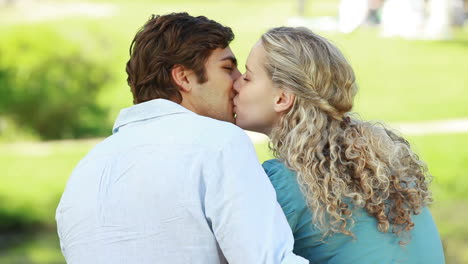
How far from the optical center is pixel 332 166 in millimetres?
2100

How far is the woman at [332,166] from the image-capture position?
2.08m

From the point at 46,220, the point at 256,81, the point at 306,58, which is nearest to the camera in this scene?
the point at 306,58

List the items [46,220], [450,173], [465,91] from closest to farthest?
[46,220] → [450,173] → [465,91]

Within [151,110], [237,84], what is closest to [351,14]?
[237,84]

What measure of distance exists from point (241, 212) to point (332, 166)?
0.41 metres

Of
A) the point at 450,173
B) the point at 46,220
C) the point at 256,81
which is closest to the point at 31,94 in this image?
the point at 46,220

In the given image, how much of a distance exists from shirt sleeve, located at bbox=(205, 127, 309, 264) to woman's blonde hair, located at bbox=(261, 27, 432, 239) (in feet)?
0.92

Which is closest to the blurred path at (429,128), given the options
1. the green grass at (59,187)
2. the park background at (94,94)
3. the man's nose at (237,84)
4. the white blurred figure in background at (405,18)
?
the park background at (94,94)

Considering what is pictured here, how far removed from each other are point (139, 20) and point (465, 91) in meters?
6.92

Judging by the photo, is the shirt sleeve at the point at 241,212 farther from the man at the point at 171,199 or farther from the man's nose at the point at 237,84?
the man's nose at the point at 237,84

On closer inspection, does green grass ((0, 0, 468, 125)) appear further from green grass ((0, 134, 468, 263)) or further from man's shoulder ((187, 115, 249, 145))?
man's shoulder ((187, 115, 249, 145))

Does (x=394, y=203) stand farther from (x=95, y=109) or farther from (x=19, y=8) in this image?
(x=19, y=8)

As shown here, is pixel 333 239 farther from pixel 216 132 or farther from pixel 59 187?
pixel 59 187

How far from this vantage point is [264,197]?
1813 mm
